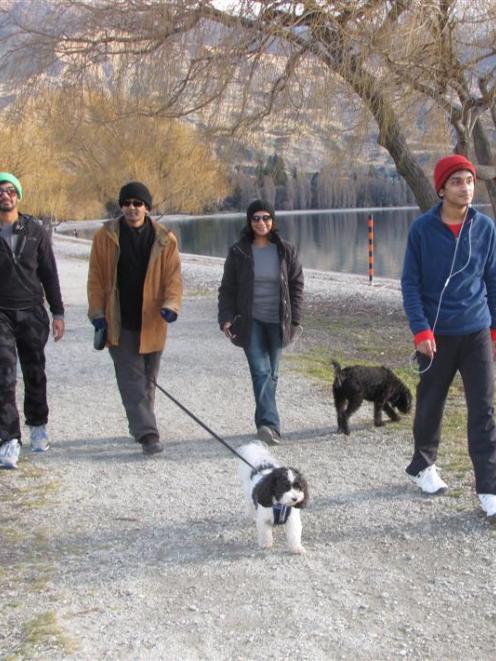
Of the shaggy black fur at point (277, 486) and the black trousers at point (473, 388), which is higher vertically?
the black trousers at point (473, 388)

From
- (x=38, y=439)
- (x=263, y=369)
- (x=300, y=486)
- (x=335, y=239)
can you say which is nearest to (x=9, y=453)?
(x=38, y=439)

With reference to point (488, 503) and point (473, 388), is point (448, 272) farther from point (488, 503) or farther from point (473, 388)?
point (488, 503)

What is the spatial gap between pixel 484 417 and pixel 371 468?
3.58 ft

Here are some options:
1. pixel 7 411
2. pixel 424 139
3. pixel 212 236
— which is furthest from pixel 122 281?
pixel 212 236

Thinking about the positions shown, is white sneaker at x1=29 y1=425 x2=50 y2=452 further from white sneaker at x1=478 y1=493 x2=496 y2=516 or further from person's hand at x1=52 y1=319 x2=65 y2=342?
white sneaker at x1=478 y1=493 x2=496 y2=516

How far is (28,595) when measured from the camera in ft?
11.2

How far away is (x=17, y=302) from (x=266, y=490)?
94.6 inches

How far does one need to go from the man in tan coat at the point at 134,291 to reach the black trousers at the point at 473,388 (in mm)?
1835

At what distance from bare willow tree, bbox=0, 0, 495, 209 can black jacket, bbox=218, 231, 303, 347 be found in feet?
11.5

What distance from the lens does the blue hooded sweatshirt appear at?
13.5ft

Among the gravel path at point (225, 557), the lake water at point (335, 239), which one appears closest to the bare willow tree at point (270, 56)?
the gravel path at point (225, 557)

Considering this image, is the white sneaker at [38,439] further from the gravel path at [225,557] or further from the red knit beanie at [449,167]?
the red knit beanie at [449,167]

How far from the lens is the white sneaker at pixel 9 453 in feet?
16.7

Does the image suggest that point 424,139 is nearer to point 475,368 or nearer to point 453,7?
point 453,7
